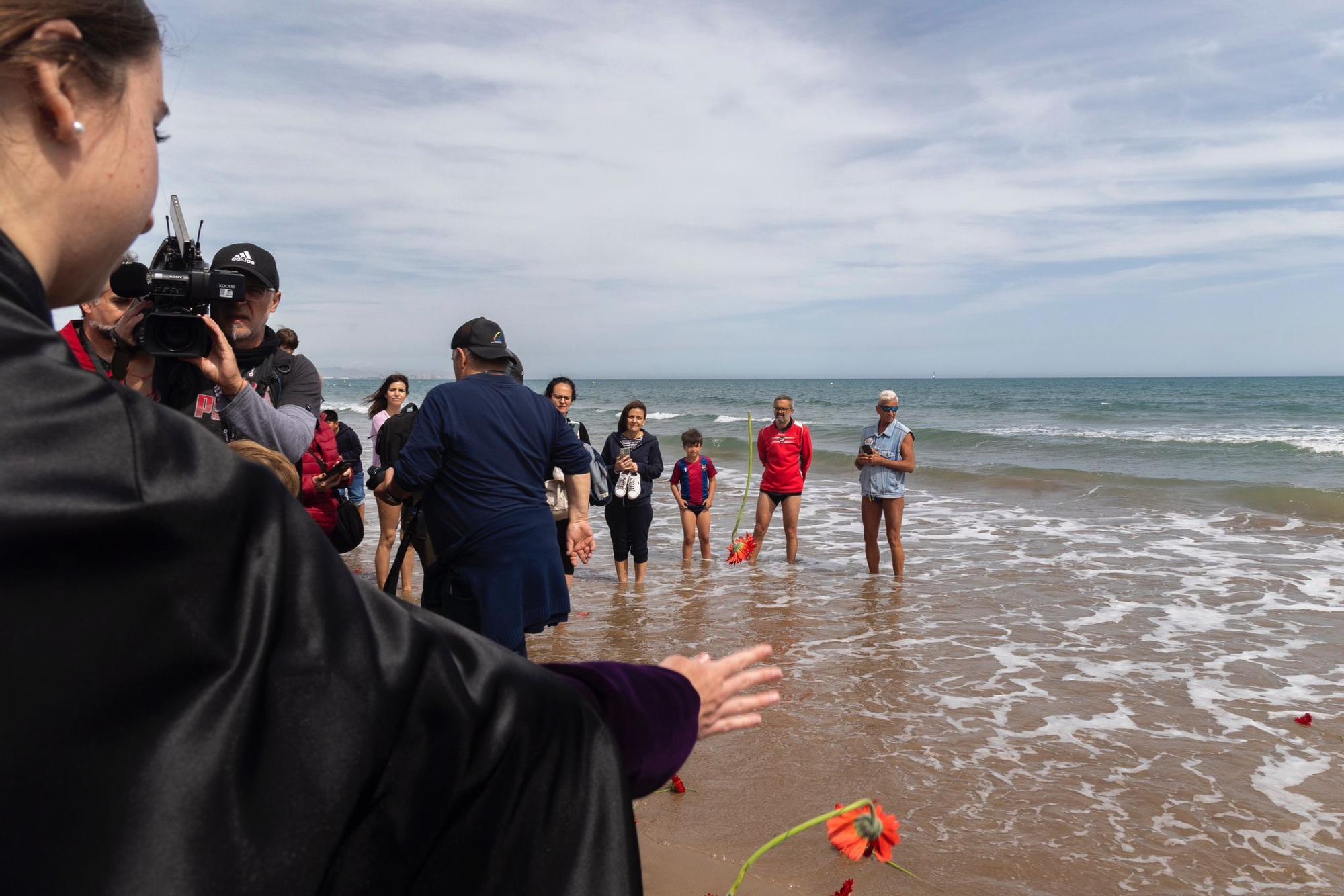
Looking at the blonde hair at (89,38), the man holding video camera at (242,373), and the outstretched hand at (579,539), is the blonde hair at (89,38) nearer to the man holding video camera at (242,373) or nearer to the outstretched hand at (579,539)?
the man holding video camera at (242,373)

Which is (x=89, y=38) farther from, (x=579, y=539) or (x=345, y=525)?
(x=579, y=539)

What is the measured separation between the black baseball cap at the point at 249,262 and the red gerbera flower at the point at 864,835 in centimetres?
228

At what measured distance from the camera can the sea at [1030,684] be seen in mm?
4262

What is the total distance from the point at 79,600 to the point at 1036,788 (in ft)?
16.4

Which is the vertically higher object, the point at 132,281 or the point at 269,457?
the point at 132,281

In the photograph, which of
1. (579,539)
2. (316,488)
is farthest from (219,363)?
(579,539)

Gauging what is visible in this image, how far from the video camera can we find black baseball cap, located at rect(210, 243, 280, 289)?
34 cm

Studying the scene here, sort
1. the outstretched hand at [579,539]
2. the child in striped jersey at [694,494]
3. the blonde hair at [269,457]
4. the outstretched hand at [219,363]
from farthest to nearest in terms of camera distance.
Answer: the child in striped jersey at [694,494] → the outstretched hand at [579,539] → the blonde hair at [269,457] → the outstretched hand at [219,363]

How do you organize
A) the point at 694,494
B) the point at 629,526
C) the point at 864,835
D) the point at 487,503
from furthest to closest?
the point at 694,494, the point at 629,526, the point at 487,503, the point at 864,835

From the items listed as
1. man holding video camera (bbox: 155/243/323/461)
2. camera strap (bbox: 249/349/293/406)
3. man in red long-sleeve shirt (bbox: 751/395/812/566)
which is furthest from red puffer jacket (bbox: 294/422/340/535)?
man in red long-sleeve shirt (bbox: 751/395/812/566)

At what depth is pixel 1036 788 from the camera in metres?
4.89

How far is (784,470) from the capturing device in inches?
431

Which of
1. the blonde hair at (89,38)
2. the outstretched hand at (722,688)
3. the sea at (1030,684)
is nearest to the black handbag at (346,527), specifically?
the sea at (1030,684)

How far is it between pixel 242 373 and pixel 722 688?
2.47m
